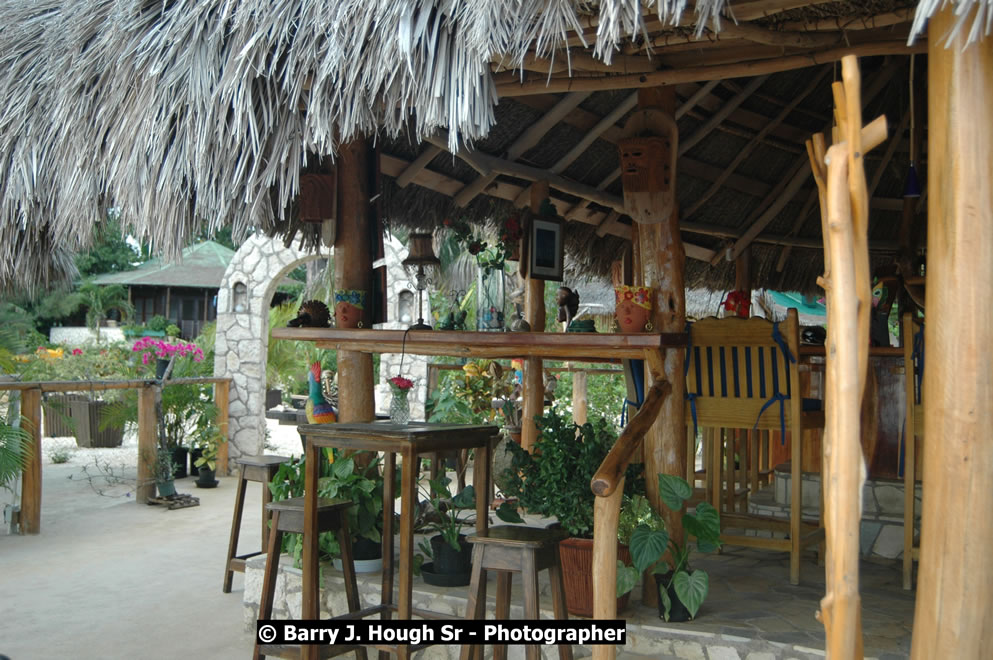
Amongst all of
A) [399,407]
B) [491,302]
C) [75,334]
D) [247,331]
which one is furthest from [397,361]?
[75,334]

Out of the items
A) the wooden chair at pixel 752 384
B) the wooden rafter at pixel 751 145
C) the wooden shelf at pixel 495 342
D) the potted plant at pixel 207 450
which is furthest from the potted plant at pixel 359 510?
the potted plant at pixel 207 450

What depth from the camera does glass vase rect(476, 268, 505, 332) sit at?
14.5 feet

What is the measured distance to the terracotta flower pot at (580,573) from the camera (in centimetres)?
338

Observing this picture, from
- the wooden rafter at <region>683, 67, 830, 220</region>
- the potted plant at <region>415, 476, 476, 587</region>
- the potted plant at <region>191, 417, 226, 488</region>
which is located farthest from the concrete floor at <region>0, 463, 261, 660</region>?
the wooden rafter at <region>683, 67, 830, 220</region>

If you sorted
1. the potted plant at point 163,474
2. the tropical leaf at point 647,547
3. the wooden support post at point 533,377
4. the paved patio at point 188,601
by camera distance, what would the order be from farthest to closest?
the potted plant at point 163,474, the wooden support post at point 533,377, the paved patio at point 188,601, the tropical leaf at point 647,547

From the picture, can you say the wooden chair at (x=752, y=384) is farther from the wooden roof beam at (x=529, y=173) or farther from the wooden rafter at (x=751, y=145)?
the wooden rafter at (x=751, y=145)

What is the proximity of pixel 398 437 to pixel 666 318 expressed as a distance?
1250 millimetres

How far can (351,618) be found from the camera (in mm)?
3410

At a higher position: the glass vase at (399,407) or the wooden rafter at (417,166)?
the wooden rafter at (417,166)

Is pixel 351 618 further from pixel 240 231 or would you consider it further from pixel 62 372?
pixel 62 372

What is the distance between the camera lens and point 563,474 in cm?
342

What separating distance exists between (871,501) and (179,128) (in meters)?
3.83

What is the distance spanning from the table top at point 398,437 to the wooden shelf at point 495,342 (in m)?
0.38

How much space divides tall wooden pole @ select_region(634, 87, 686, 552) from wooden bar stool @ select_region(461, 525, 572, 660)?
2.01ft
